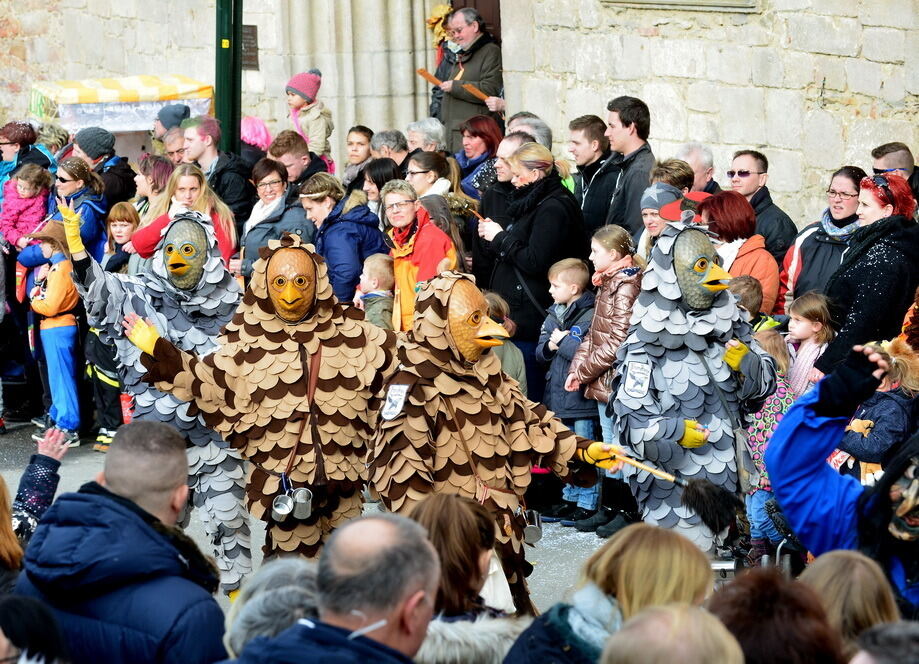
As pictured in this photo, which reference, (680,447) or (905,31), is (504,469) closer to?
(680,447)

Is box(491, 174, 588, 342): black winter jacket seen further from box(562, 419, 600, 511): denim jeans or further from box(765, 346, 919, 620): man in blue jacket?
box(765, 346, 919, 620): man in blue jacket

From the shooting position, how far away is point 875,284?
6551 millimetres

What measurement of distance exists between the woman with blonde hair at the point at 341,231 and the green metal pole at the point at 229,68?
1.25 meters

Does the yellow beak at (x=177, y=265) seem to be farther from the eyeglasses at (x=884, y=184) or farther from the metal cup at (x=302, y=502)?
the eyeglasses at (x=884, y=184)

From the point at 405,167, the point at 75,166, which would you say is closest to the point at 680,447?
the point at 405,167

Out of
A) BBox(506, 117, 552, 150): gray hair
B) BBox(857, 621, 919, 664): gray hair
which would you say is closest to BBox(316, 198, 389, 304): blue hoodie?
BBox(506, 117, 552, 150): gray hair

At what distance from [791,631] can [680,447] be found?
3.14 metres

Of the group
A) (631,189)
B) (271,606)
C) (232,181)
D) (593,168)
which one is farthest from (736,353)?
(232,181)

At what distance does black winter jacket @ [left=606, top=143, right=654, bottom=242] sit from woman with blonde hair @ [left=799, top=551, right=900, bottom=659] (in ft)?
15.5

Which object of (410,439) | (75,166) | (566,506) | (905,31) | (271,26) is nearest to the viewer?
A: (410,439)

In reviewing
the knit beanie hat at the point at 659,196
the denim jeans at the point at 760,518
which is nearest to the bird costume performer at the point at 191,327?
the knit beanie hat at the point at 659,196

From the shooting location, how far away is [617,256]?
7.14 metres

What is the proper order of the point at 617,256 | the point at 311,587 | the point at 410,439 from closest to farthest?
1. the point at 311,587
2. the point at 410,439
3. the point at 617,256

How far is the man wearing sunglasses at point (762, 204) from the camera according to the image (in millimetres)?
7773
